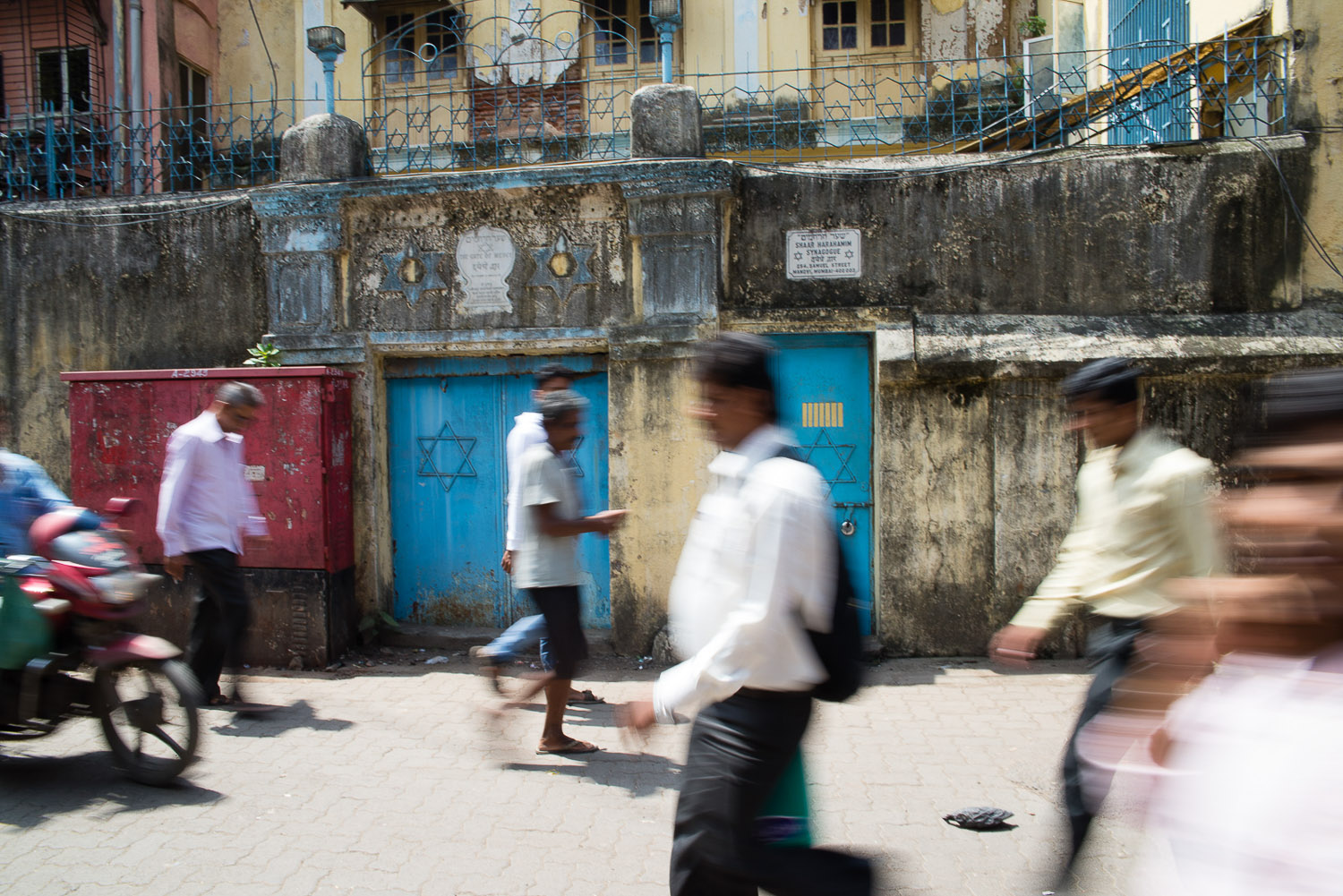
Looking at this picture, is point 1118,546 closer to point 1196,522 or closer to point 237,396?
point 1196,522

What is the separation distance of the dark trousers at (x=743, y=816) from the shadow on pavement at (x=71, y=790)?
2.79 metres

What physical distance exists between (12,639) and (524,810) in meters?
2.30

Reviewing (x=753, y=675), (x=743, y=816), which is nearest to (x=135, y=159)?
(x=753, y=675)

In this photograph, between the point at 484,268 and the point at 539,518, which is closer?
the point at 539,518

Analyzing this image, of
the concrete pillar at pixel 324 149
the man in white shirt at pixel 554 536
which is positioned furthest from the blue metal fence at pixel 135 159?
the man in white shirt at pixel 554 536

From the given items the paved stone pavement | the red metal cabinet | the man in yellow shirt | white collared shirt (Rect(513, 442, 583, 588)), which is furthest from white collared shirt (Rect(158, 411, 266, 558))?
the man in yellow shirt

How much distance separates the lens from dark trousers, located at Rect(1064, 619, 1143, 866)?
108 inches

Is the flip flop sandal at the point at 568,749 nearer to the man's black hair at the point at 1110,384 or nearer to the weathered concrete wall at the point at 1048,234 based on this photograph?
the man's black hair at the point at 1110,384

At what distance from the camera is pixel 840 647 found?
216 cm

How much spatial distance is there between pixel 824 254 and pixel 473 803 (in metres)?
4.16

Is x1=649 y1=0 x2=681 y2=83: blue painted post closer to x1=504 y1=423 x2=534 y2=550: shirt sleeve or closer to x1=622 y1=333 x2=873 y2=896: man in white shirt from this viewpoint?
x1=504 y1=423 x2=534 y2=550: shirt sleeve

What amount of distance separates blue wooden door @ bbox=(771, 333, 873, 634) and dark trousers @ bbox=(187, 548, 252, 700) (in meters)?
3.61

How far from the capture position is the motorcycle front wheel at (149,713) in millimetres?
3965

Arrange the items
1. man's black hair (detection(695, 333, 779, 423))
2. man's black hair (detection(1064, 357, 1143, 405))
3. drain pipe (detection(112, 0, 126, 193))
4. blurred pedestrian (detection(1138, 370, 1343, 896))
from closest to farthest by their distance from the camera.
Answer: blurred pedestrian (detection(1138, 370, 1343, 896))
man's black hair (detection(695, 333, 779, 423))
man's black hair (detection(1064, 357, 1143, 405))
drain pipe (detection(112, 0, 126, 193))
